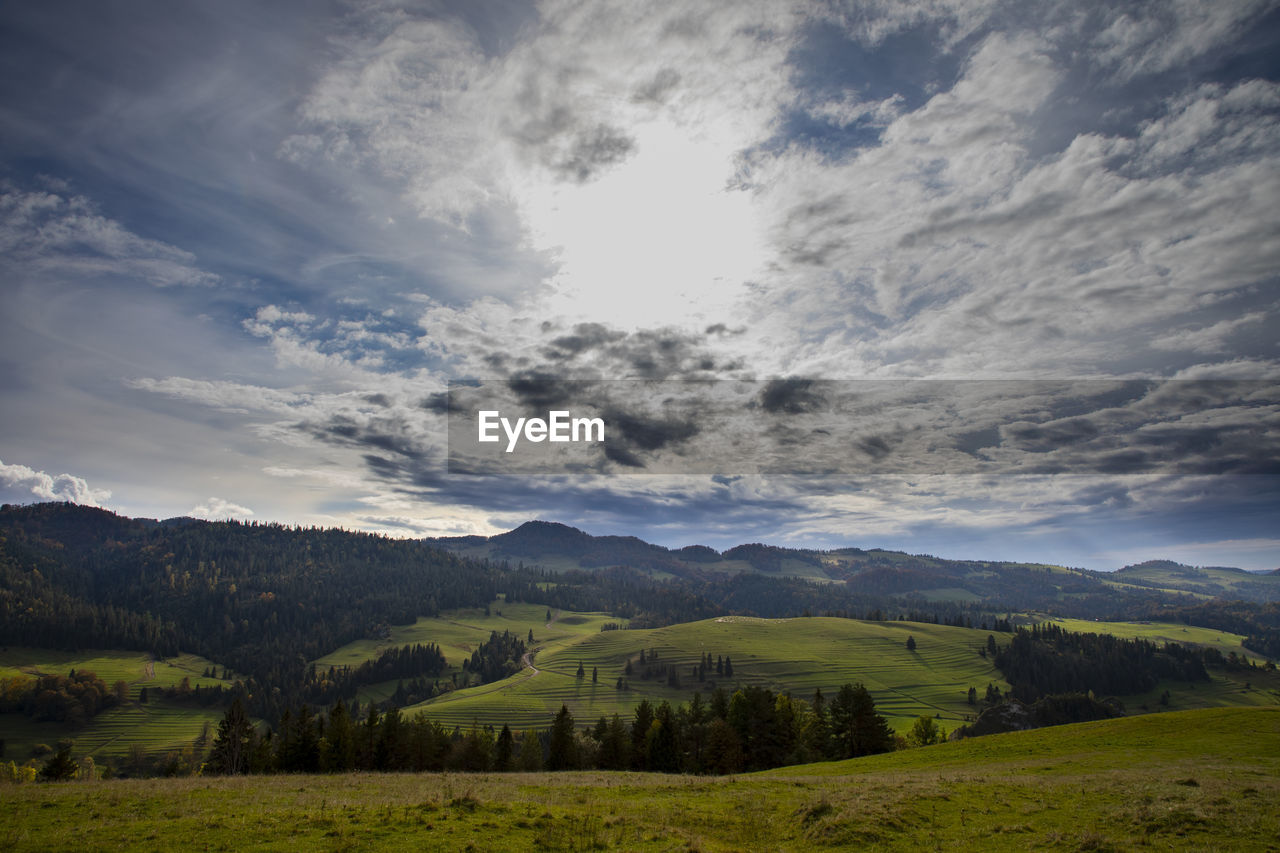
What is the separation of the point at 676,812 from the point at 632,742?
52116 millimetres

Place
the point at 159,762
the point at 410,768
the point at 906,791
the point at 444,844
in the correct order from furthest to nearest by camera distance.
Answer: the point at 159,762 < the point at 410,768 < the point at 906,791 < the point at 444,844

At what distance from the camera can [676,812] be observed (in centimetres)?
2595

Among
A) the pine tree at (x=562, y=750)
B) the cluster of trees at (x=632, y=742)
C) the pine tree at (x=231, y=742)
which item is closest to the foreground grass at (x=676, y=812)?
the cluster of trees at (x=632, y=742)

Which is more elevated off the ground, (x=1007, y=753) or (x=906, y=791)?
(x=906, y=791)

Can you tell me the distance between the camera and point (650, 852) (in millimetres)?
18594

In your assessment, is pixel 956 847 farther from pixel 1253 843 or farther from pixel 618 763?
pixel 618 763

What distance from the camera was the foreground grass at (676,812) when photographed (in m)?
19.3

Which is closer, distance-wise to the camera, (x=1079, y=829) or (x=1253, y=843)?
(x=1253, y=843)

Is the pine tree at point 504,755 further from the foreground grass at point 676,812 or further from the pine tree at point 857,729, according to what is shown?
the pine tree at point 857,729

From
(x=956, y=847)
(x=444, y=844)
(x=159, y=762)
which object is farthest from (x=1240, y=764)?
(x=159, y=762)

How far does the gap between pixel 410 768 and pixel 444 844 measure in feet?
199

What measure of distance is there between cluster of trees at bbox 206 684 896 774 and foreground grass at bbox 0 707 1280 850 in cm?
3362

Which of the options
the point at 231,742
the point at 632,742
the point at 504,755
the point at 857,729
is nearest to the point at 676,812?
the point at 632,742

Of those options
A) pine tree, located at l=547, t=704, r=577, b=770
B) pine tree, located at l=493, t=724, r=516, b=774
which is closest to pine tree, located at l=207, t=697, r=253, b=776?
pine tree, located at l=493, t=724, r=516, b=774
